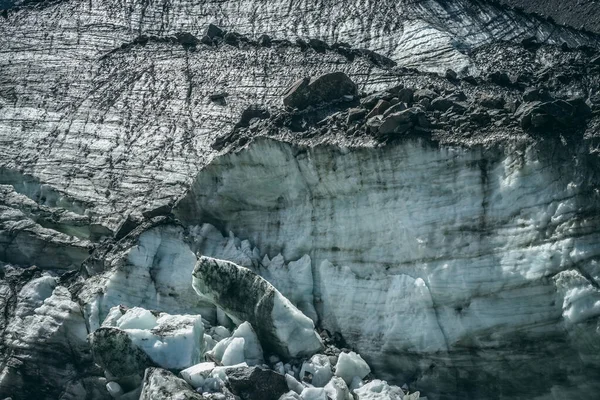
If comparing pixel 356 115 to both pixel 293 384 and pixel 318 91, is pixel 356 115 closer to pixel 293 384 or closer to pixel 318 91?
pixel 318 91

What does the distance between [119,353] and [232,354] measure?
231cm

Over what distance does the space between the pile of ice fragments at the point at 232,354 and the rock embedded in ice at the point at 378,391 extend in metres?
0.02

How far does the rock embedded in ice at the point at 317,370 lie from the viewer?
17703 millimetres

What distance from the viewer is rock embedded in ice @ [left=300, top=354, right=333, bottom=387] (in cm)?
1770

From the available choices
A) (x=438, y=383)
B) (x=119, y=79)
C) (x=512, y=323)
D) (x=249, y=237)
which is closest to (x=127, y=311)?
(x=249, y=237)

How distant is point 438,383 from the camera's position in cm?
1795

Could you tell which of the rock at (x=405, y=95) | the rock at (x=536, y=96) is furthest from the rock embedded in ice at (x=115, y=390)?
the rock at (x=536, y=96)

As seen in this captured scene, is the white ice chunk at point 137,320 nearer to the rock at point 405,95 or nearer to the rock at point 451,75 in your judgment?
the rock at point 405,95

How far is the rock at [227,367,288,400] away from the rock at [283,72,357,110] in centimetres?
745

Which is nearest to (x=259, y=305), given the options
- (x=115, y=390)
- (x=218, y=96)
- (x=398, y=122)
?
(x=115, y=390)

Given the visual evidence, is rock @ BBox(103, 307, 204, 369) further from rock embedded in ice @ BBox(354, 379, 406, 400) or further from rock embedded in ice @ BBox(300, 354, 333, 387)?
rock embedded in ice @ BBox(354, 379, 406, 400)

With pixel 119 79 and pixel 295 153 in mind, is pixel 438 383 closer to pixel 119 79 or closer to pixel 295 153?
pixel 295 153

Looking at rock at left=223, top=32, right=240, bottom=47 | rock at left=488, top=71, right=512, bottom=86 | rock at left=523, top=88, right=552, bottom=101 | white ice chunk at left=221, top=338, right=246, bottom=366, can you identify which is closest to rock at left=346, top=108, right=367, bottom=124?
rock at left=523, top=88, right=552, bottom=101

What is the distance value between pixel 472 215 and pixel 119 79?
1689cm
